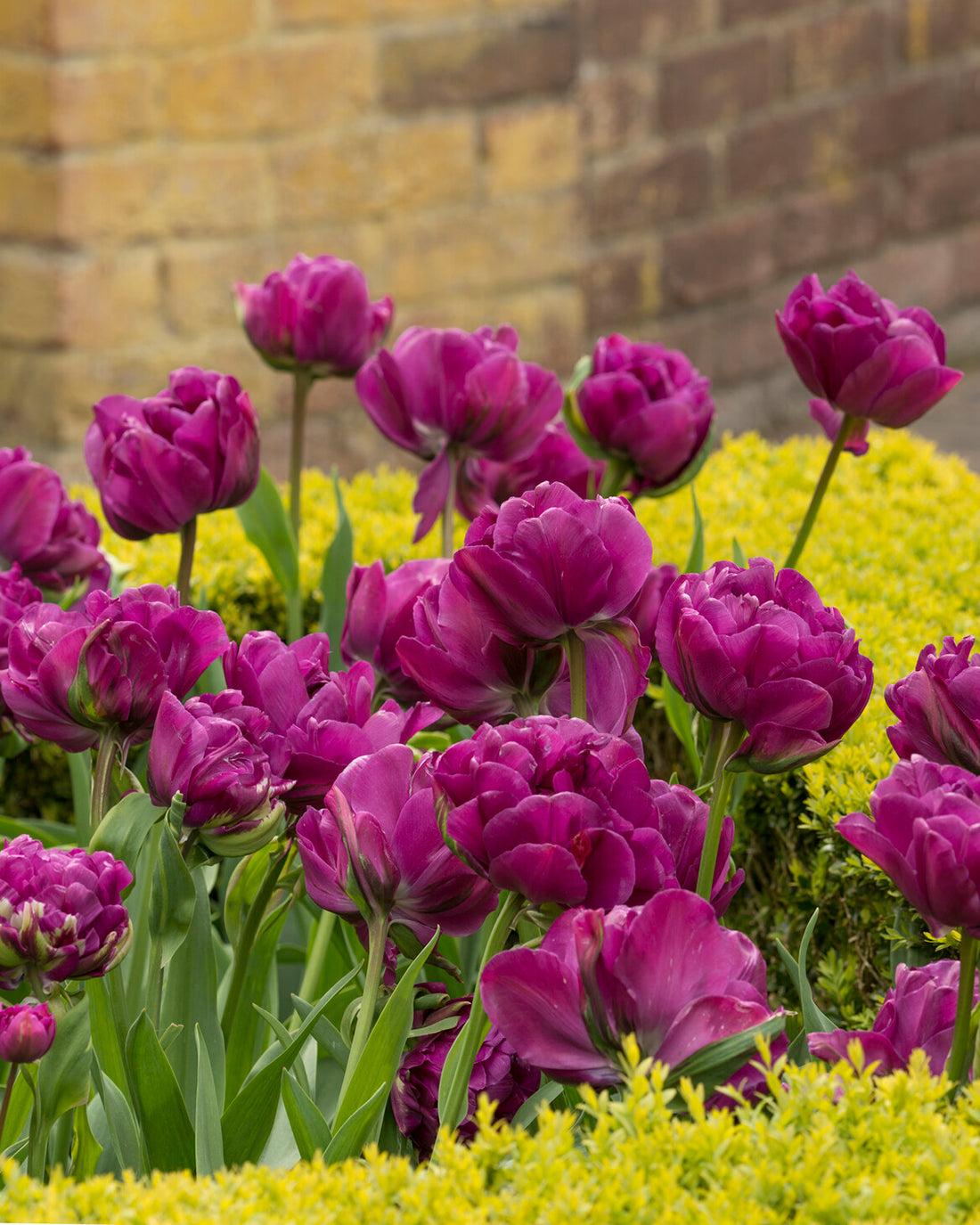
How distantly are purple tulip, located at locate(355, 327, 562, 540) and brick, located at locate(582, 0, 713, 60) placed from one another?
3363mm

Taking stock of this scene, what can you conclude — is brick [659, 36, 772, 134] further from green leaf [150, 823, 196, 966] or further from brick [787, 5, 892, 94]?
green leaf [150, 823, 196, 966]

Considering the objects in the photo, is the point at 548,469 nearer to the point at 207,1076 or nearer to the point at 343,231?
the point at 207,1076

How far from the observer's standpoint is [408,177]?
13.9ft

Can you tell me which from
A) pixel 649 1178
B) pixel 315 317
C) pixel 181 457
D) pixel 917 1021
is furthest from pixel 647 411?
pixel 649 1178

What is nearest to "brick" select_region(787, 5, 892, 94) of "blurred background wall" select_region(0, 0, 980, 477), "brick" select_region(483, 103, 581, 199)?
"blurred background wall" select_region(0, 0, 980, 477)

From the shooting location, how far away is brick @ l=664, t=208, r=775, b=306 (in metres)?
5.01

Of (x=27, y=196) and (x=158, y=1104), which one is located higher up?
(x=27, y=196)

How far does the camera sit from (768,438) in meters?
5.32

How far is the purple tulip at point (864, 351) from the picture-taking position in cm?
134

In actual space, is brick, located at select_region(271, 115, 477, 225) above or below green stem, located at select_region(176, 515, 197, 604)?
above

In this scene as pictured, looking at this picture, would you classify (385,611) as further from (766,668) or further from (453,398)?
(766,668)

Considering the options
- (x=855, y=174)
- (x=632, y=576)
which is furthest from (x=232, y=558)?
(x=855, y=174)

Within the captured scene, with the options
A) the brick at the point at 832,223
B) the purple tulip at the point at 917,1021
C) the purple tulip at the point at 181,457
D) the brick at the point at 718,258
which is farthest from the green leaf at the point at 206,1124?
the brick at the point at 832,223

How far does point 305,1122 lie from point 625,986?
27cm
